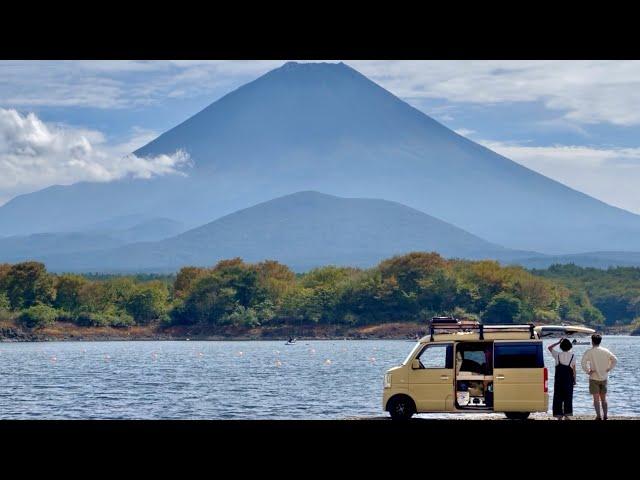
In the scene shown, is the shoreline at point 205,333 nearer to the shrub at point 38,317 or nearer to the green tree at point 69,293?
the shrub at point 38,317

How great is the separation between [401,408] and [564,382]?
8.81 ft

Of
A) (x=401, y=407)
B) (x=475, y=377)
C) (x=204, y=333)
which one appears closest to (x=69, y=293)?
(x=204, y=333)

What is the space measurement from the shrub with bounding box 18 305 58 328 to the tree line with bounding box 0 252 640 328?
0.13 metres

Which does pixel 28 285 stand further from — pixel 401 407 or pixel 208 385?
pixel 401 407

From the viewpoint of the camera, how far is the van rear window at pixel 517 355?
20938mm

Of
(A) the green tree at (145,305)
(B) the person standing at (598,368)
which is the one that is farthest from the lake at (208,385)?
(A) the green tree at (145,305)

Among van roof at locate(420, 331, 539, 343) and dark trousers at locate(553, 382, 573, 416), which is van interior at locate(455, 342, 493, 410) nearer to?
van roof at locate(420, 331, 539, 343)

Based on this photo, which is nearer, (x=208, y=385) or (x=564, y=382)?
(x=564, y=382)

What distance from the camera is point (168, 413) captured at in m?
48.2

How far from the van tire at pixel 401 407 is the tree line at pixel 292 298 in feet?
471

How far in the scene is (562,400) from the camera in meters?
20.7

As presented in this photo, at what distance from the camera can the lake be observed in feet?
159

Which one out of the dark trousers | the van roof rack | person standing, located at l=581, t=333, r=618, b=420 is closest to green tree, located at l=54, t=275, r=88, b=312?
the van roof rack
